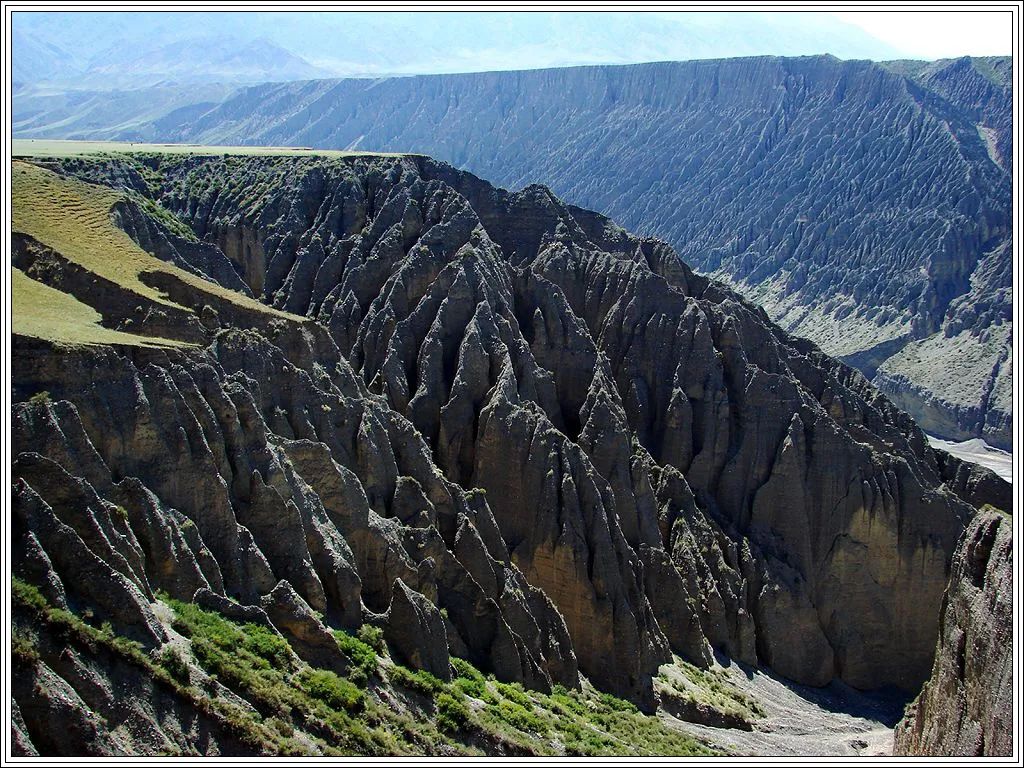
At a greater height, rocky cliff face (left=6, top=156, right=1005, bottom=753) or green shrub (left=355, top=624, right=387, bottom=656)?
rocky cliff face (left=6, top=156, right=1005, bottom=753)

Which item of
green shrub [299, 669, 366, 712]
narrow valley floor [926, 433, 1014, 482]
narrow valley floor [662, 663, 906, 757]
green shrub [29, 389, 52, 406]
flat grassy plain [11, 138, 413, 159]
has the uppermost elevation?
flat grassy plain [11, 138, 413, 159]

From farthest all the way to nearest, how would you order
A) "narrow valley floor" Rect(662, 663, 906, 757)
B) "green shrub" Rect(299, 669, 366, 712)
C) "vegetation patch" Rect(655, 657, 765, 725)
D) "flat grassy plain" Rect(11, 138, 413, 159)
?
"flat grassy plain" Rect(11, 138, 413, 159), "vegetation patch" Rect(655, 657, 765, 725), "narrow valley floor" Rect(662, 663, 906, 757), "green shrub" Rect(299, 669, 366, 712)

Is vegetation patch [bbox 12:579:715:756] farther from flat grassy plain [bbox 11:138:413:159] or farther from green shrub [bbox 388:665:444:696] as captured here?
flat grassy plain [bbox 11:138:413:159]

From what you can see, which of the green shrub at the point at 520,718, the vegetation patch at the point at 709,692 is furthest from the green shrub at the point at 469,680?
the vegetation patch at the point at 709,692

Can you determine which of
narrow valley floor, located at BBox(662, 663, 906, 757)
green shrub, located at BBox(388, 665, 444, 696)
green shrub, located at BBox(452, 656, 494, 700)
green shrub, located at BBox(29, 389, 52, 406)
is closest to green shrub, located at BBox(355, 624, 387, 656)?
green shrub, located at BBox(388, 665, 444, 696)

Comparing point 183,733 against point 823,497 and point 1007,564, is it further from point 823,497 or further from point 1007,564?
point 823,497

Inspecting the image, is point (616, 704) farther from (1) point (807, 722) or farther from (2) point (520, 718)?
(1) point (807, 722)

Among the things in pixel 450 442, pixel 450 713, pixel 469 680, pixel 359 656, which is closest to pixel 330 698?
pixel 359 656
